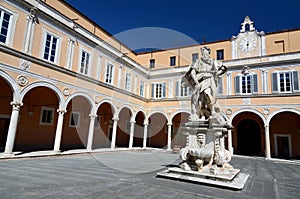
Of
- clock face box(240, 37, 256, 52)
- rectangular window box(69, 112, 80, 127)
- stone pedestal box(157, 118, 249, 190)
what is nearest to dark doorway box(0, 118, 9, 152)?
rectangular window box(69, 112, 80, 127)

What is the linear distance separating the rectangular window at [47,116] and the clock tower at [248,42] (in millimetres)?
17631

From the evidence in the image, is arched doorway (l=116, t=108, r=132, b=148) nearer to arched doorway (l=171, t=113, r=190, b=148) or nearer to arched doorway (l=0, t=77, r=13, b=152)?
arched doorway (l=171, t=113, r=190, b=148)

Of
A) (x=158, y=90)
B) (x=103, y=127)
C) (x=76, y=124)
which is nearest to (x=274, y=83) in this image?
(x=158, y=90)

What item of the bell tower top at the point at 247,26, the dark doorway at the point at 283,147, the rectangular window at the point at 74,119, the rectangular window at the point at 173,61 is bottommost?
the dark doorway at the point at 283,147

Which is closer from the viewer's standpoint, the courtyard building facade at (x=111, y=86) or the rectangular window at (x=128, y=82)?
the courtyard building facade at (x=111, y=86)

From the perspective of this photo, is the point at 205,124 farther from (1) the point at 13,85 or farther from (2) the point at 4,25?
(2) the point at 4,25

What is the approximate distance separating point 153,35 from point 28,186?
664 cm

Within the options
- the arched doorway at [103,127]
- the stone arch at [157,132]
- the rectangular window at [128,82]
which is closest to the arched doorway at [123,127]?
the arched doorway at [103,127]

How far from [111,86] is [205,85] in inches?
463

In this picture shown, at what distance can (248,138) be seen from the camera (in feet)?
62.5

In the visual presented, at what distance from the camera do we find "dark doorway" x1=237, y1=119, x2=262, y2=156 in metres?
18.7

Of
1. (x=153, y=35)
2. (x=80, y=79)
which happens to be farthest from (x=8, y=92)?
(x=153, y=35)

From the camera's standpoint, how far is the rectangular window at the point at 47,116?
14.1 m

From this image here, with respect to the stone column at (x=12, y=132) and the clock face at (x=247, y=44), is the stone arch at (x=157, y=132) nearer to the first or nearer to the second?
the clock face at (x=247, y=44)
